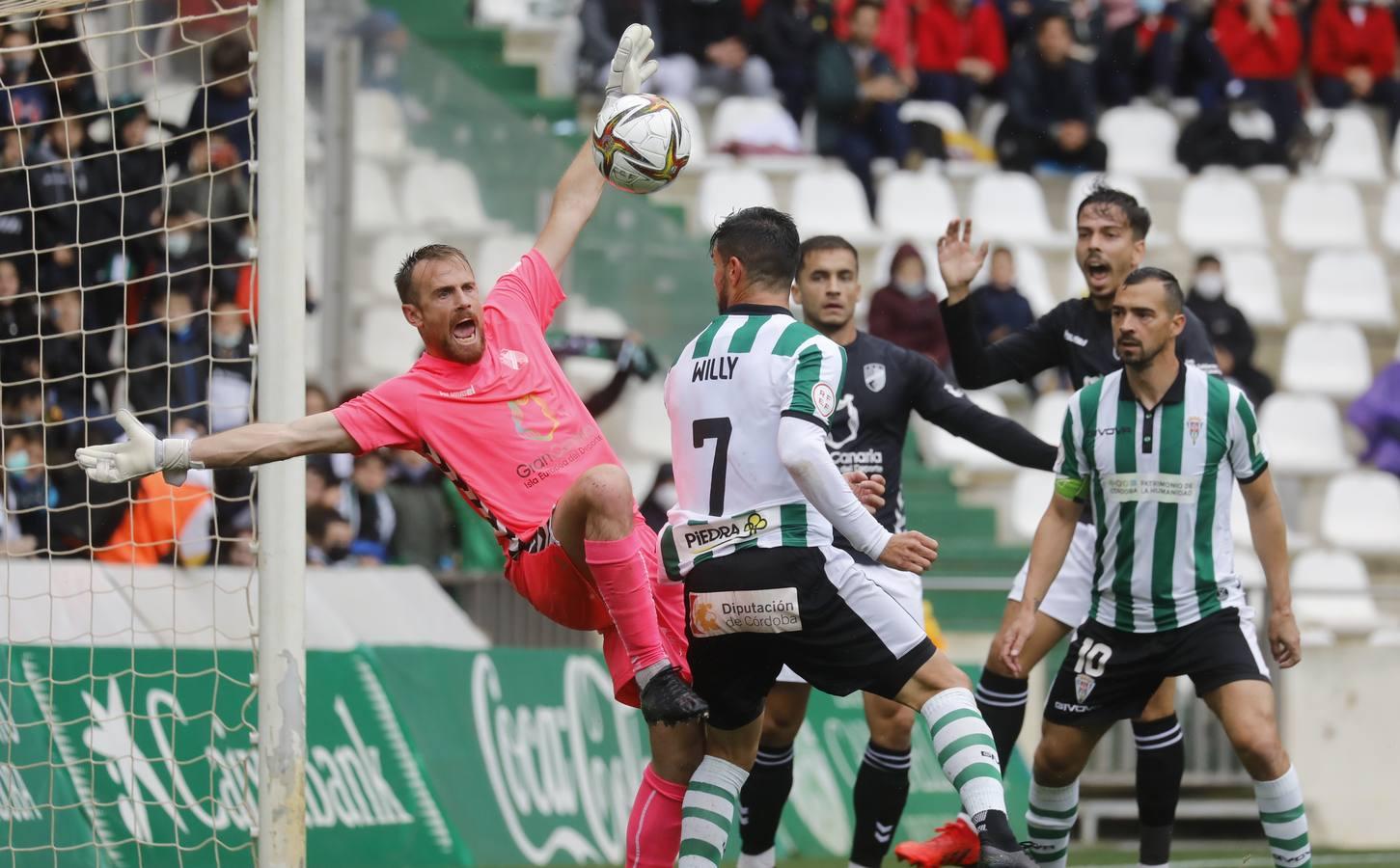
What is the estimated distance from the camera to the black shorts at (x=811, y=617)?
253 inches

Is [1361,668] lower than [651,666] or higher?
lower

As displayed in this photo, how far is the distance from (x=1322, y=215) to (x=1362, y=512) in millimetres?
3679

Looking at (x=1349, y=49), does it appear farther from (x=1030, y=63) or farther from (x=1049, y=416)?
(x=1049, y=416)

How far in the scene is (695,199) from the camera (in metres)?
15.6

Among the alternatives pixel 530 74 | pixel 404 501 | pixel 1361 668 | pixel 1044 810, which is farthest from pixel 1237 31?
pixel 1044 810

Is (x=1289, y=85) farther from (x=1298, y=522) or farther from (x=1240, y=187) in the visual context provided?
(x=1298, y=522)

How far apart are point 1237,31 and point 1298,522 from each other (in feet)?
16.8

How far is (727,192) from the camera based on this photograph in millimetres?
15453

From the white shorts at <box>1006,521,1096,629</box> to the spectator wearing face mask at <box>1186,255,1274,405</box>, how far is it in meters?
7.11

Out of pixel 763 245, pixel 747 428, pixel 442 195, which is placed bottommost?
pixel 747 428

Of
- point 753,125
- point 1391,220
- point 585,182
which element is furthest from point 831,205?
point 585,182

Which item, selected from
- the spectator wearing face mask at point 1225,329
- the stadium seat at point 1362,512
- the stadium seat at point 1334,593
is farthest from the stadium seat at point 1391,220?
the stadium seat at point 1334,593

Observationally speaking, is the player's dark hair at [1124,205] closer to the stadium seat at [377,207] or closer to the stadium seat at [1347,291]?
the stadium seat at [377,207]

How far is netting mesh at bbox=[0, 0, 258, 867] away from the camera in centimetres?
876
